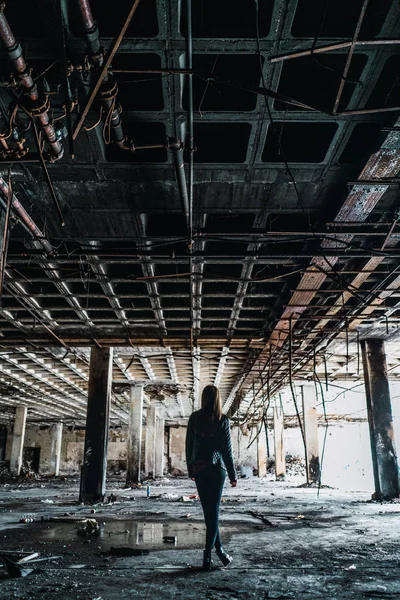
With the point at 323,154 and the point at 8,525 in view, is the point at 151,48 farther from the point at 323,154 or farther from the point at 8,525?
the point at 8,525

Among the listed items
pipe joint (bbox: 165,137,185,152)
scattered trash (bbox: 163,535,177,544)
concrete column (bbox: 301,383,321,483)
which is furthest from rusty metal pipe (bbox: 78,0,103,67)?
concrete column (bbox: 301,383,321,483)

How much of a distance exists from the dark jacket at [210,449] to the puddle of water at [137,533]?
1665mm

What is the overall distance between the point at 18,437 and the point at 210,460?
27.7 meters

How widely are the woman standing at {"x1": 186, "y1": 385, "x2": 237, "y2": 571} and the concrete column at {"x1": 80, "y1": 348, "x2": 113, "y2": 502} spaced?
863 cm

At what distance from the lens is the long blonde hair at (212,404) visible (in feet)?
15.6

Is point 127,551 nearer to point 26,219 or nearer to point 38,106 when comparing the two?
point 26,219

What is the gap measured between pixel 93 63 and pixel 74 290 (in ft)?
20.9

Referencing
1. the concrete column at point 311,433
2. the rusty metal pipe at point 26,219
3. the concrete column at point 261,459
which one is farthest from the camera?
the concrete column at point 261,459

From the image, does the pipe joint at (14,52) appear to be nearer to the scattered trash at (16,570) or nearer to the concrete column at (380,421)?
the scattered trash at (16,570)

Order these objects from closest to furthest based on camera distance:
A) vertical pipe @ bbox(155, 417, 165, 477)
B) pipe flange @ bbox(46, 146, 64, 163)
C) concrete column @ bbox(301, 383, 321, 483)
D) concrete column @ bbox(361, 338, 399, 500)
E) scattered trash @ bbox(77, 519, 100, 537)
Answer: pipe flange @ bbox(46, 146, 64, 163) → scattered trash @ bbox(77, 519, 100, 537) → concrete column @ bbox(361, 338, 399, 500) → concrete column @ bbox(301, 383, 321, 483) → vertical pipe @ bbox(155, 417, 165, 477)

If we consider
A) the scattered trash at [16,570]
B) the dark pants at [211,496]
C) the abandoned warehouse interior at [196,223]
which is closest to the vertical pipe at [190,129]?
the abandoned warehouse interior at [196,223]

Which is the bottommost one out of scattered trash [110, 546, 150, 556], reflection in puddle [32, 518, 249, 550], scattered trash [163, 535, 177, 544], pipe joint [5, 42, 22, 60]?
reflection in puddle [32, 518, 249, 550]

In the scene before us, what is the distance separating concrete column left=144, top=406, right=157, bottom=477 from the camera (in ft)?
88.2

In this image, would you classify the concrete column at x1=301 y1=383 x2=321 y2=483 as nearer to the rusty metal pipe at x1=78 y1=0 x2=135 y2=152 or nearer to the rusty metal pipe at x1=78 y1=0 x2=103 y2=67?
the rusty metal pipe at x1=78 y1=0 x2=135 y2=152
